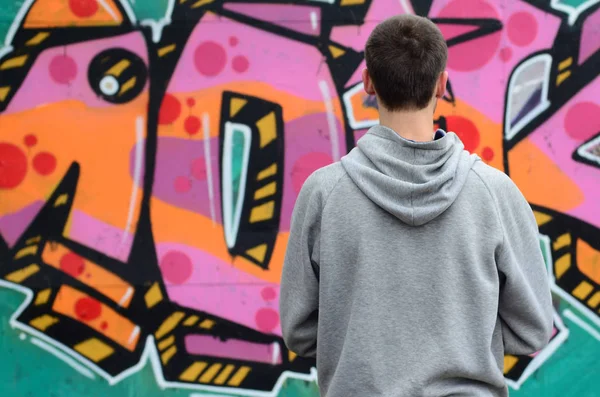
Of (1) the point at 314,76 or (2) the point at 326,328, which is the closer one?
(2) the point at 326,328

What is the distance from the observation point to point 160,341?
12.7 ft

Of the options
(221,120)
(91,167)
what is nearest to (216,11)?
(221,120)

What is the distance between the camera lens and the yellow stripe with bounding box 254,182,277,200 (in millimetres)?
3867

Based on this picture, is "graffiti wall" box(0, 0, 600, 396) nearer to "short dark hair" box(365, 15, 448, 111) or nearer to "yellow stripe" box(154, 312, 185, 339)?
"yellow stripe" box(154, 312, 185, 339)

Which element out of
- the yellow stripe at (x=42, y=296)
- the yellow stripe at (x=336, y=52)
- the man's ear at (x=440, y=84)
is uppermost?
the man's ear at (x=440, y=84)

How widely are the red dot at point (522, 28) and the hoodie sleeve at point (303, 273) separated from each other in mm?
2495

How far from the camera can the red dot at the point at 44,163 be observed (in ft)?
12.7

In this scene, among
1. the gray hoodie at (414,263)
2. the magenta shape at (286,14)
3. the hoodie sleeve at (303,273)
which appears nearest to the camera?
the gray hoodie at (414,263)

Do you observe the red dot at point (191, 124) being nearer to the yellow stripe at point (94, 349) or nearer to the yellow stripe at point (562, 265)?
the yellow stripe at point (94, 349)

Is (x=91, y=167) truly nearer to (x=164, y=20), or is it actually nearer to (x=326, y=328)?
(x=164, y=20)

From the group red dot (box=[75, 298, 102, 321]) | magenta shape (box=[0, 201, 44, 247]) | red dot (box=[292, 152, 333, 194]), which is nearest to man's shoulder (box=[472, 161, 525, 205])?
red dot (box=[292, 152, 333, 194])

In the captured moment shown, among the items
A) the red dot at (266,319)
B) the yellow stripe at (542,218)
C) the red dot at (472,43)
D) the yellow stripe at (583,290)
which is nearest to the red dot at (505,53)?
the red dot at (472,43)

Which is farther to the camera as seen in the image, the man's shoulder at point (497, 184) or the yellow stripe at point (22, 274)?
the yellow stripe at point (22, 274)

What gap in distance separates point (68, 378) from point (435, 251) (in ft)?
9.13
